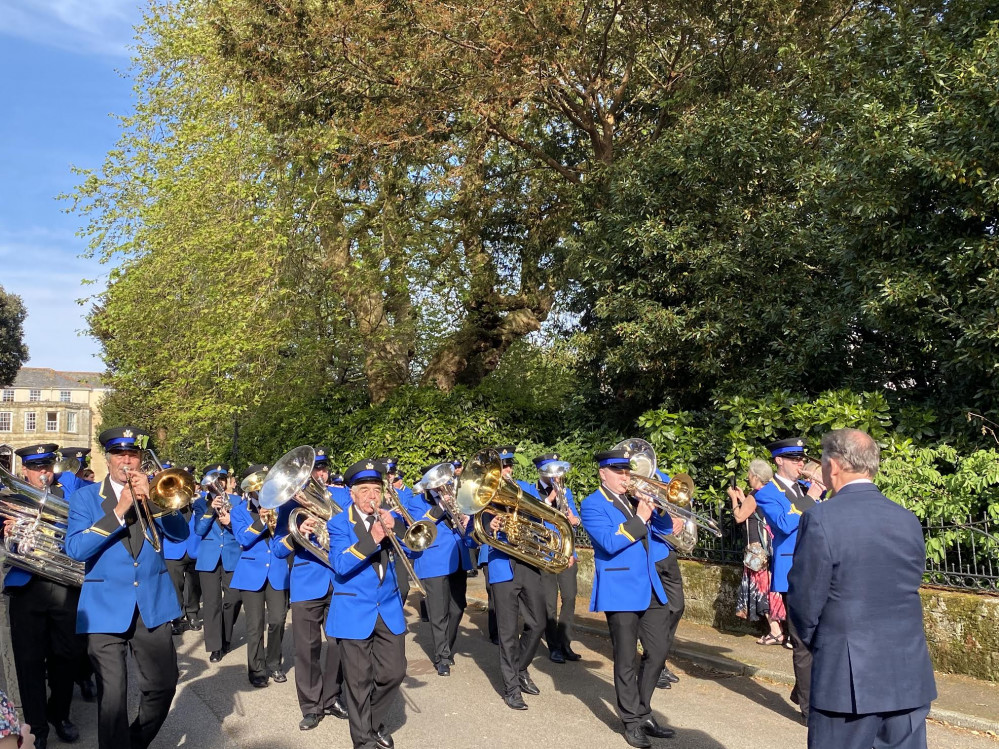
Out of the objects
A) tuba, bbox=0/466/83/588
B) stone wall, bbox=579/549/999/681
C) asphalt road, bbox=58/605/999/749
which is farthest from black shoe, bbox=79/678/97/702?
stone wall, bbox=579/549/999/681

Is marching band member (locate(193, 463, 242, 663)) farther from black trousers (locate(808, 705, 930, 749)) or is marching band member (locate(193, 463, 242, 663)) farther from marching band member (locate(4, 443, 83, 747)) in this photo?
black trousers (locate(808, 705, 930, 749))

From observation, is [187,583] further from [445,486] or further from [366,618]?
[366,618]

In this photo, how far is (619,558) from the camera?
6.37m

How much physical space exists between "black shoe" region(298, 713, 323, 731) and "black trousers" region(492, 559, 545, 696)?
154 cm

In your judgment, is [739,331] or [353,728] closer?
[353,728]

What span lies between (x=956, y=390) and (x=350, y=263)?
1051cm

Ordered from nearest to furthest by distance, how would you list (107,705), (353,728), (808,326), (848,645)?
1. (848,645)
2. (107,705)
3. (353,728)
4. (808,326)

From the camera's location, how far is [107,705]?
5258mm

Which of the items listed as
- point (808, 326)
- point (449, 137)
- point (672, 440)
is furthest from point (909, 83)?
point (449, 137)

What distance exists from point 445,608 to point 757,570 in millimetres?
3166

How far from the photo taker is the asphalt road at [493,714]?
6289mm

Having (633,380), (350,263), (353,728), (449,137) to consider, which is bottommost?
(353,728)

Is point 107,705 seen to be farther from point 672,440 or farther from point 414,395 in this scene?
point 414,395

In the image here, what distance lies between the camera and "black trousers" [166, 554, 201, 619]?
11578mm
